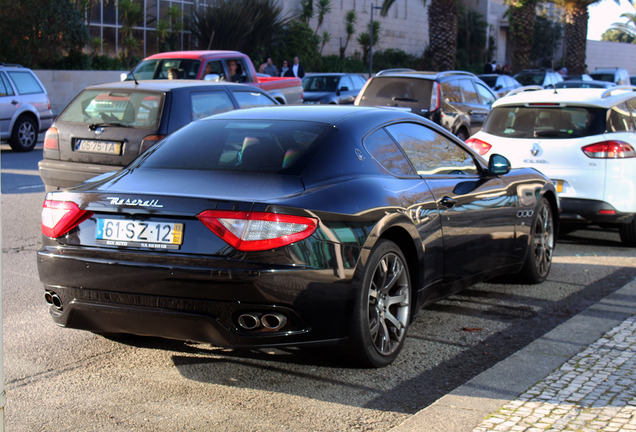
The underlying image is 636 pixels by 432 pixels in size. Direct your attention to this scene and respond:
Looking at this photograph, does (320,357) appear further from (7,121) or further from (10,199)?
(7,121)

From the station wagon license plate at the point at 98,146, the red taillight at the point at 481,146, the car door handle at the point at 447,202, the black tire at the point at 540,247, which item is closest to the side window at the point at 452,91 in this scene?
the red taillight at the point at 481,146

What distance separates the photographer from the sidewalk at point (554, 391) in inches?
153

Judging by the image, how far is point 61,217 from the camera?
4.61m

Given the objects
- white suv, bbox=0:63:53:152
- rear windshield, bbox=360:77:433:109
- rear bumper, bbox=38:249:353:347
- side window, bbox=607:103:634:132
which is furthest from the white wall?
rear bumper, bbox=38:249:353:347

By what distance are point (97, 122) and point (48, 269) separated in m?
5.19

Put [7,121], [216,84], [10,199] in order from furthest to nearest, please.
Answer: [7,121] < [10,199] < [216,84]

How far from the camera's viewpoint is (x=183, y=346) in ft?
17.1

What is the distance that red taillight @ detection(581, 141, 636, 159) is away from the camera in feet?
28.1

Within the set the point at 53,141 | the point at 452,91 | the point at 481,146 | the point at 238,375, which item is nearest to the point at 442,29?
the point at 452,91

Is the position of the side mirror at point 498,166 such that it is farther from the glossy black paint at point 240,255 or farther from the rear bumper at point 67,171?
the rear bumper at point 67,171

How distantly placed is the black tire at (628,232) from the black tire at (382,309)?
15.5 ft

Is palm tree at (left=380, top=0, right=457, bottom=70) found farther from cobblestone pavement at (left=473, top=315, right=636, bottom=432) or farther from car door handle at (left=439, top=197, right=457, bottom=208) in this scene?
cobblestone pavement at (left=473, top=315, right=636, bottom=432)

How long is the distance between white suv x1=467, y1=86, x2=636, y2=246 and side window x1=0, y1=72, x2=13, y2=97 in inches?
470

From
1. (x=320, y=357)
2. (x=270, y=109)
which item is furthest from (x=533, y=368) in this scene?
(x=270, y=109)
